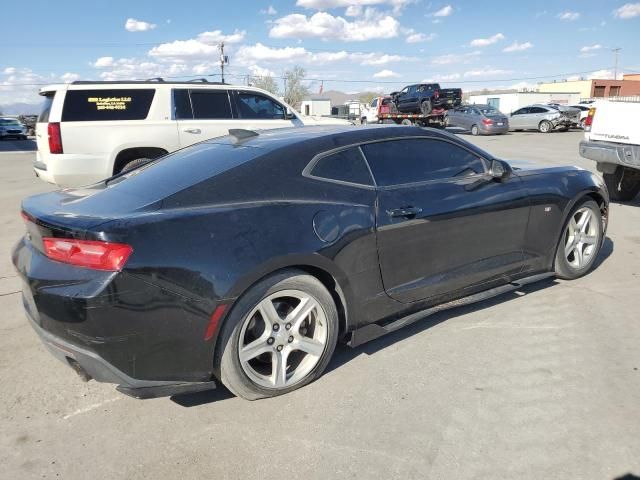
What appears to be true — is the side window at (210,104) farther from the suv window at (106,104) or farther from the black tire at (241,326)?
the black tire at (241,326)

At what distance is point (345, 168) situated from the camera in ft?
10.6

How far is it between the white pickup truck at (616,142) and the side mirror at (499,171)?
4.10 m

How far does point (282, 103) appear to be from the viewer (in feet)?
29.8

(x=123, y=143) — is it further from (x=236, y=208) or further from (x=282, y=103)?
(x=236, y=208)

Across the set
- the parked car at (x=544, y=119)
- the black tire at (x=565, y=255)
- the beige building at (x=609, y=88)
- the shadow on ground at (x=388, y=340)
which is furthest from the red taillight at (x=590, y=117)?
the beige building at (x=609, y=88)

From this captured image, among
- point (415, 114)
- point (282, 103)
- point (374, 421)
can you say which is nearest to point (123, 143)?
point (282, 103)

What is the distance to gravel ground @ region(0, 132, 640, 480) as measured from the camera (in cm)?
238

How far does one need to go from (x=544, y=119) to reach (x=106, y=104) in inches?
979

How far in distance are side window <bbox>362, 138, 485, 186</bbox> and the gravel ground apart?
1.14 metres

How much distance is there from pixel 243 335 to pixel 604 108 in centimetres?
699

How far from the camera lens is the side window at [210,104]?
8.12 metres

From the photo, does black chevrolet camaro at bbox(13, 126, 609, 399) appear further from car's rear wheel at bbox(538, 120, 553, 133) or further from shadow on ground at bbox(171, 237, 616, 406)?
car's rear wheel at bbox(538, 120, 553, 133)

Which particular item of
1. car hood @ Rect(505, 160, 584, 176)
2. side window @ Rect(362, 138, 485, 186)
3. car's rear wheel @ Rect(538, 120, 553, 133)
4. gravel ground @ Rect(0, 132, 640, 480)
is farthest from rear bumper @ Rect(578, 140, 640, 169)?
car's rear wheel @ Rect(538, 120, 553, 133)

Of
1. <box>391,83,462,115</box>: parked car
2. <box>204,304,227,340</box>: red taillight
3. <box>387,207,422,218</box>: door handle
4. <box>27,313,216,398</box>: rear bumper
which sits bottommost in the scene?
<box>27,313,216,398</box>: rear bumper
